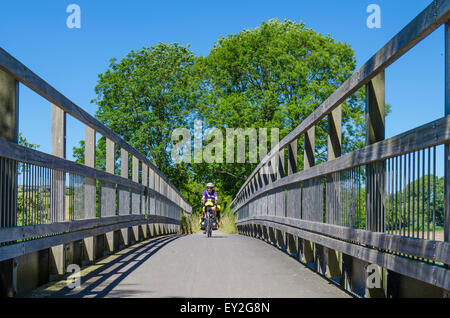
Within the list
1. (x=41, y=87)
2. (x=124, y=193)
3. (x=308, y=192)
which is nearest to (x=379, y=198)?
(x=308, y=192)

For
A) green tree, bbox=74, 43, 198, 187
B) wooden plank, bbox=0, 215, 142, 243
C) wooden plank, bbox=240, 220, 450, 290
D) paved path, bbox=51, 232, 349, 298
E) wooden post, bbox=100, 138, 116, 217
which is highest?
green tree, bbox=74, 43, 198, 187

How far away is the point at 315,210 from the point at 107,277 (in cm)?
Result: 229

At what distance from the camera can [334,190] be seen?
18.2 ft

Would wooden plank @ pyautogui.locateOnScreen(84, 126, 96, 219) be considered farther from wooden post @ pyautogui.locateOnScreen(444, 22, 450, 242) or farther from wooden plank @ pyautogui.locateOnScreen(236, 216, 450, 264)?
wooden post @ pyautogui.locateOnScreen(444, 22, 450, 242)

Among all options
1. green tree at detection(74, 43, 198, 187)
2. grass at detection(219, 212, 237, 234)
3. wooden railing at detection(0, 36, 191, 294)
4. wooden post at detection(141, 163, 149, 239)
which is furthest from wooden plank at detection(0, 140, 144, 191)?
green tree at detection(74, 43, 198, 187)

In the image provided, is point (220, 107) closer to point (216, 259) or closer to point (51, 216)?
point (216, 259)

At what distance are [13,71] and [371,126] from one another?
8.64 feet

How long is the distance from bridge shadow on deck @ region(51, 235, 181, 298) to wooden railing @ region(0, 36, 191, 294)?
0.29 metres

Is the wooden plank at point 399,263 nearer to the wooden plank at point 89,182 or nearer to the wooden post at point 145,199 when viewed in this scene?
the wooden plank at point 89,182

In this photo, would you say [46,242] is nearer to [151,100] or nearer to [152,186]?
[152,186]

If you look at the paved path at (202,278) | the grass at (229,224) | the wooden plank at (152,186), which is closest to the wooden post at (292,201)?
the paved path at (202,278)

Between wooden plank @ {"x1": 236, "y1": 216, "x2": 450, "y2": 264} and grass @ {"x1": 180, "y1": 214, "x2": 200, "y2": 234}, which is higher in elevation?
wooden plank @ {"x1": 236, "y1": 216, "x2": 450, "y2": 264}

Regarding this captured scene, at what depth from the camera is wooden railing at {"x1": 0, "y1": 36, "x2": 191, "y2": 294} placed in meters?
4.11

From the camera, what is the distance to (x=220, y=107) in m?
35.2
